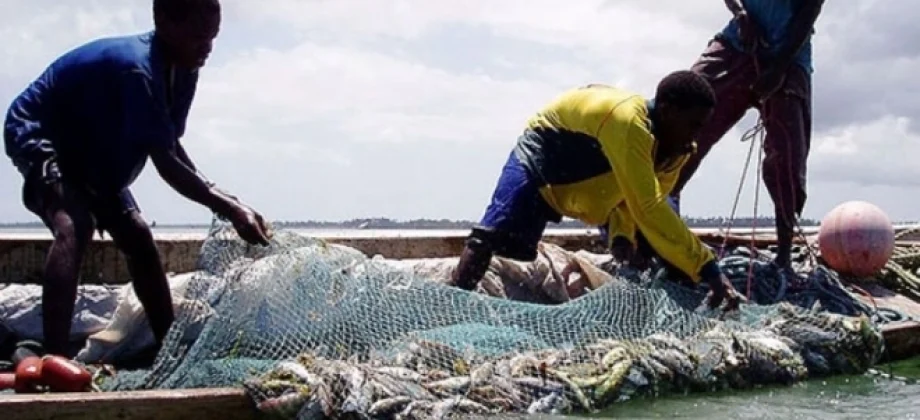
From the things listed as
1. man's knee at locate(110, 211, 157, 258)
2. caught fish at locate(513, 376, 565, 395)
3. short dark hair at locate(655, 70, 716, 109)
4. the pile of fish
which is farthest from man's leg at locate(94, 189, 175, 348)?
short dark hair at locate(655, 70, 716, 109)

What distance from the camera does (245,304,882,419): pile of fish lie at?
4.82 metres

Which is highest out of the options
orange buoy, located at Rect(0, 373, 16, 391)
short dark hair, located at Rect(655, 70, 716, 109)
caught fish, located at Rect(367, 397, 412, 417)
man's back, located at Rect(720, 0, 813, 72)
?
man's back, located at Rect(720, 0, 813, 72)

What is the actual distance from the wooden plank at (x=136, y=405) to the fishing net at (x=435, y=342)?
110 mm

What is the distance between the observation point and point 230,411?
4801mm

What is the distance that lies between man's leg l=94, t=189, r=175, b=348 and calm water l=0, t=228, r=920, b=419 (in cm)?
208

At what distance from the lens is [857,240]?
8.74 meters

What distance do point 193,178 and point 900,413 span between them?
311 centimetres

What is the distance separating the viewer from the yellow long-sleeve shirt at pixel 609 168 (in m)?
6.34

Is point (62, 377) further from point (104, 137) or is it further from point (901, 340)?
point (901, 340)

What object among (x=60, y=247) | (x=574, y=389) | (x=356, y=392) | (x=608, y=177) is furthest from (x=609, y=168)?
(x=60, y=247)

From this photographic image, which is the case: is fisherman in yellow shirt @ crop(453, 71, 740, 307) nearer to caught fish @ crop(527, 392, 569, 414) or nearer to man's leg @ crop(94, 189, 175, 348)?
caught fish @ crop(527, 392, 569, 414)

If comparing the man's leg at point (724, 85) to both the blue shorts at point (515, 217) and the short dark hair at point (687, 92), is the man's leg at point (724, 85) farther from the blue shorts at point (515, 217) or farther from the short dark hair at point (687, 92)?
the short dark hair at point (687, 92)

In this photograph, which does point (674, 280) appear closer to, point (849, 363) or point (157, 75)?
point (849, 363)

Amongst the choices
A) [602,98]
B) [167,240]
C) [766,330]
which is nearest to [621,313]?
[766,330]
